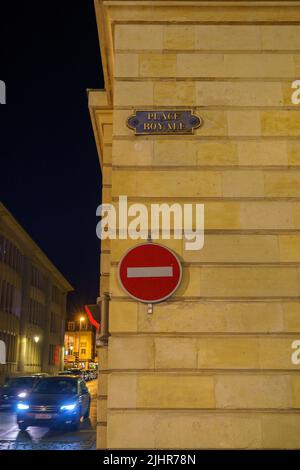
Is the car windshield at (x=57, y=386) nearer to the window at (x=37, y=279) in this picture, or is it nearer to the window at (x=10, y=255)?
the window at (x=10, y=255)

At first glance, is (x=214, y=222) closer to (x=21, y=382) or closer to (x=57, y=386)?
(x=57, y=386)

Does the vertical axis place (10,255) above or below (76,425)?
above

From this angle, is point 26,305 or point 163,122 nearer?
point 163,122

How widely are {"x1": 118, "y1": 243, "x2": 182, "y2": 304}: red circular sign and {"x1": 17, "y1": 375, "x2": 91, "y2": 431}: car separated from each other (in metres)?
12.1

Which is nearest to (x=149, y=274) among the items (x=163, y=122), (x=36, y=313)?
(x=163, y=122)

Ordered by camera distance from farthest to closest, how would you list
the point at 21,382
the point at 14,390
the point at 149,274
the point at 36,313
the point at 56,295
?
the point at 56,295, the point at 36,313, the point at 21,382, the point at 14,390, the point at 149,274

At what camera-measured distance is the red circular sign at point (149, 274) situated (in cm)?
682

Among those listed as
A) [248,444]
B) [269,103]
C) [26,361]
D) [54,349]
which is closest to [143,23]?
[269,103]

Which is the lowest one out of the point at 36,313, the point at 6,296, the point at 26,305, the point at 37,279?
the point at 36,313

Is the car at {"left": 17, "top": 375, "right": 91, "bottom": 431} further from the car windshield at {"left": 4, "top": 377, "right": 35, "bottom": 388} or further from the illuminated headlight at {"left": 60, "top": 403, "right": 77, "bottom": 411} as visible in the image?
the car windshield at {"left": 4, "top": 377, "right": 35, "bottom": 388}

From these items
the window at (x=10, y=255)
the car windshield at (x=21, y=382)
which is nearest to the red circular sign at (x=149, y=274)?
the car windshield at (x=21, y=382)

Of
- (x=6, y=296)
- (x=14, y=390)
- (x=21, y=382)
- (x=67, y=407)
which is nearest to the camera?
(x=67, y=407)

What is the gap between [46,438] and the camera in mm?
15953

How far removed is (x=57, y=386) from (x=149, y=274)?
44.8ft
